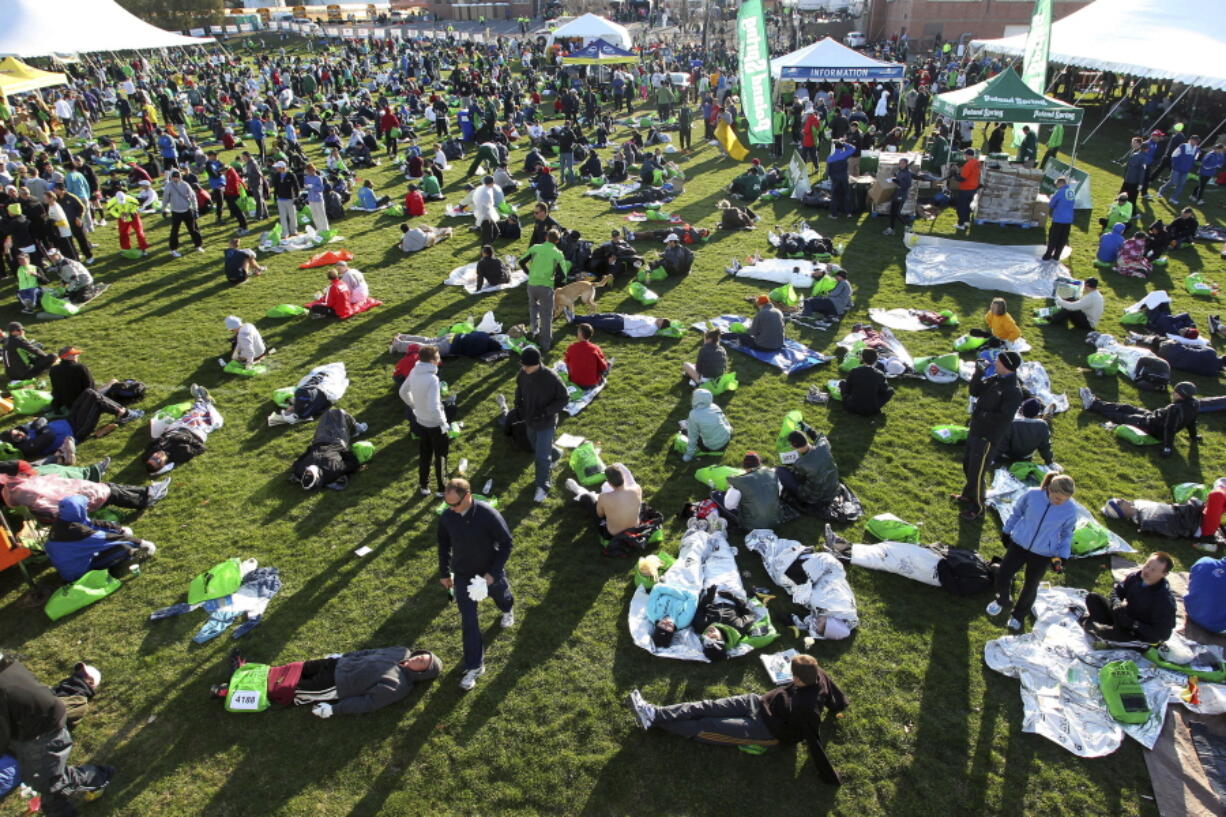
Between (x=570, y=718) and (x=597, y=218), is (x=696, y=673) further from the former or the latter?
(x=597, y=218)

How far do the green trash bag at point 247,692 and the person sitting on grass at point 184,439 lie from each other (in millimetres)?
4486

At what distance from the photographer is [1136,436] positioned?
9602 millimetres

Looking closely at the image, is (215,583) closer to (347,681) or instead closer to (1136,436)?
(347,681)

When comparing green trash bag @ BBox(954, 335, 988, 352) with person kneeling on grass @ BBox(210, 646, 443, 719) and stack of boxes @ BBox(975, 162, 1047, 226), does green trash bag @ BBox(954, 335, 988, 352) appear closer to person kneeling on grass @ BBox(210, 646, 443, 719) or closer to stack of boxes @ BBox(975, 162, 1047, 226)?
stack of boxes @ BBox(975, 162, 1047, 226)

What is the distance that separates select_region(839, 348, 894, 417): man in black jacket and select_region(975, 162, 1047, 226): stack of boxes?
1073 centimetres

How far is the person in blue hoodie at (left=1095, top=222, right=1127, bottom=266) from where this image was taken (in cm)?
1527

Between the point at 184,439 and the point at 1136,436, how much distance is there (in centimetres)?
1305

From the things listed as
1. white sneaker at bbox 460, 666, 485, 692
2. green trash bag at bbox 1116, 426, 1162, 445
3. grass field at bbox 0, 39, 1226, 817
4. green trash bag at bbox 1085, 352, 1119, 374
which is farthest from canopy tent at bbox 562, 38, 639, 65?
white sneaker at bbox 460, 666, 485, 692

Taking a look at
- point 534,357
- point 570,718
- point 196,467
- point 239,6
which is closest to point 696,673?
point 570,718

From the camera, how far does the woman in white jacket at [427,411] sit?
26.0ft

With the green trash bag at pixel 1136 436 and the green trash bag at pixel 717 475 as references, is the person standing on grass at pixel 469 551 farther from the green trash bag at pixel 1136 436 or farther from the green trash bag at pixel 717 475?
the green trash bag at pixel 1136 436

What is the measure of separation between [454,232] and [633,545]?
12983 mm

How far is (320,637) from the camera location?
6910 mm

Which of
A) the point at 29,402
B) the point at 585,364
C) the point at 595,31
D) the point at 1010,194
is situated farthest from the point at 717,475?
the point at 595,31
